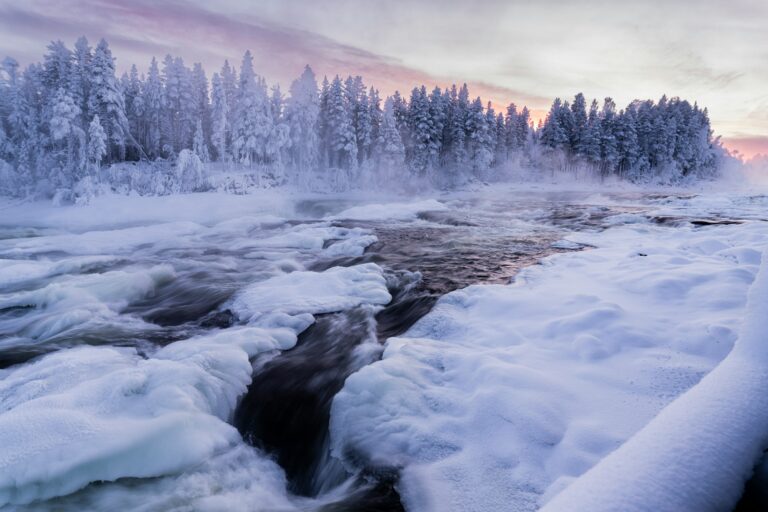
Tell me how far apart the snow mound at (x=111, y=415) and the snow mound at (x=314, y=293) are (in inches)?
74.9

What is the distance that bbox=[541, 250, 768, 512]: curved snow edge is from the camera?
145 centimetres

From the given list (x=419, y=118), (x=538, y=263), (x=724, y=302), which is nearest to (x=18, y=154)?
(x=419, y=118)

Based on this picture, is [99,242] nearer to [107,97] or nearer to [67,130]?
[67,130]

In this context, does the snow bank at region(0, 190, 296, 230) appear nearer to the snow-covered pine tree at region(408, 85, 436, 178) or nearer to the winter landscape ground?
the winter landscape ground

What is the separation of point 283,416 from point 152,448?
150cm

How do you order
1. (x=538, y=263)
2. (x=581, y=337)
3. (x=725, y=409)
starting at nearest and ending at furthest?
(x=725, y=409)
(x=581, y=337)
(x=538, y=263)

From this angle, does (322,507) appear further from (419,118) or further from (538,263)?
(419,118)

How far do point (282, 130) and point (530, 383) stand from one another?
52.7 metres

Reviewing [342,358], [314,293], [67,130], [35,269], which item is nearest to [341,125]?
[67,130]

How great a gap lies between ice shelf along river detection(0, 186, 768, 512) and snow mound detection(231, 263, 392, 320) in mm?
60

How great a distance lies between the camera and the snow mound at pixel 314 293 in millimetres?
7844

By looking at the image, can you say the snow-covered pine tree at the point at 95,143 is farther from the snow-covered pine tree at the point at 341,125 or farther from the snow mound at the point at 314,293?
the snow mound at the point at 314,293

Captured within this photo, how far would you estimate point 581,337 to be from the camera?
4754mm

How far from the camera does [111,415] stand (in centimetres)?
422
